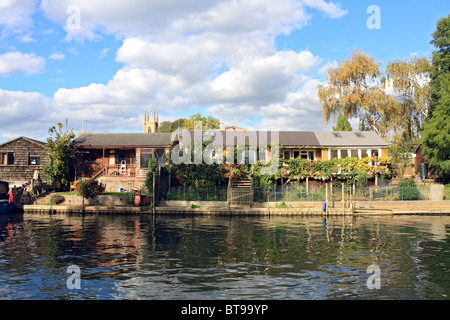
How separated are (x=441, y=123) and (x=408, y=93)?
44.1 ft

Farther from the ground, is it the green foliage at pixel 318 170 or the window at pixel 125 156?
the window at pixel 125 156

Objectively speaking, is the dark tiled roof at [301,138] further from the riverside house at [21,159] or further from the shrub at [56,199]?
the riverside house at [21,159]

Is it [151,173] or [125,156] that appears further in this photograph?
[125,156]

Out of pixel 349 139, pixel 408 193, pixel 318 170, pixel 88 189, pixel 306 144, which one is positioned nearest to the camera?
pixel 408 193

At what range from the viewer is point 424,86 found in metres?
52.2

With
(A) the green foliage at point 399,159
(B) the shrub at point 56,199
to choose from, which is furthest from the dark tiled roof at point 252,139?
(B) the shrub at point 56,199

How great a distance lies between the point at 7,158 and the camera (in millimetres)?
46000

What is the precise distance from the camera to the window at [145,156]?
4425cm

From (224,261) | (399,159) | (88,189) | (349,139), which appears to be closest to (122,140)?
(88,189)

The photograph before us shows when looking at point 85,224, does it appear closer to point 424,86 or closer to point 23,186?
point 23,186

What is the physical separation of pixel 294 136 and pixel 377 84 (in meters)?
18.1

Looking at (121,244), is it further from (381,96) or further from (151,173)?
(381,96)

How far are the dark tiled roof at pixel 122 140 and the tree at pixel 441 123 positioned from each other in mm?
31372

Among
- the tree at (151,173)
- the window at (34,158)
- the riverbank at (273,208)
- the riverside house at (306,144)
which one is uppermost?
the riverside house at (306,144)
